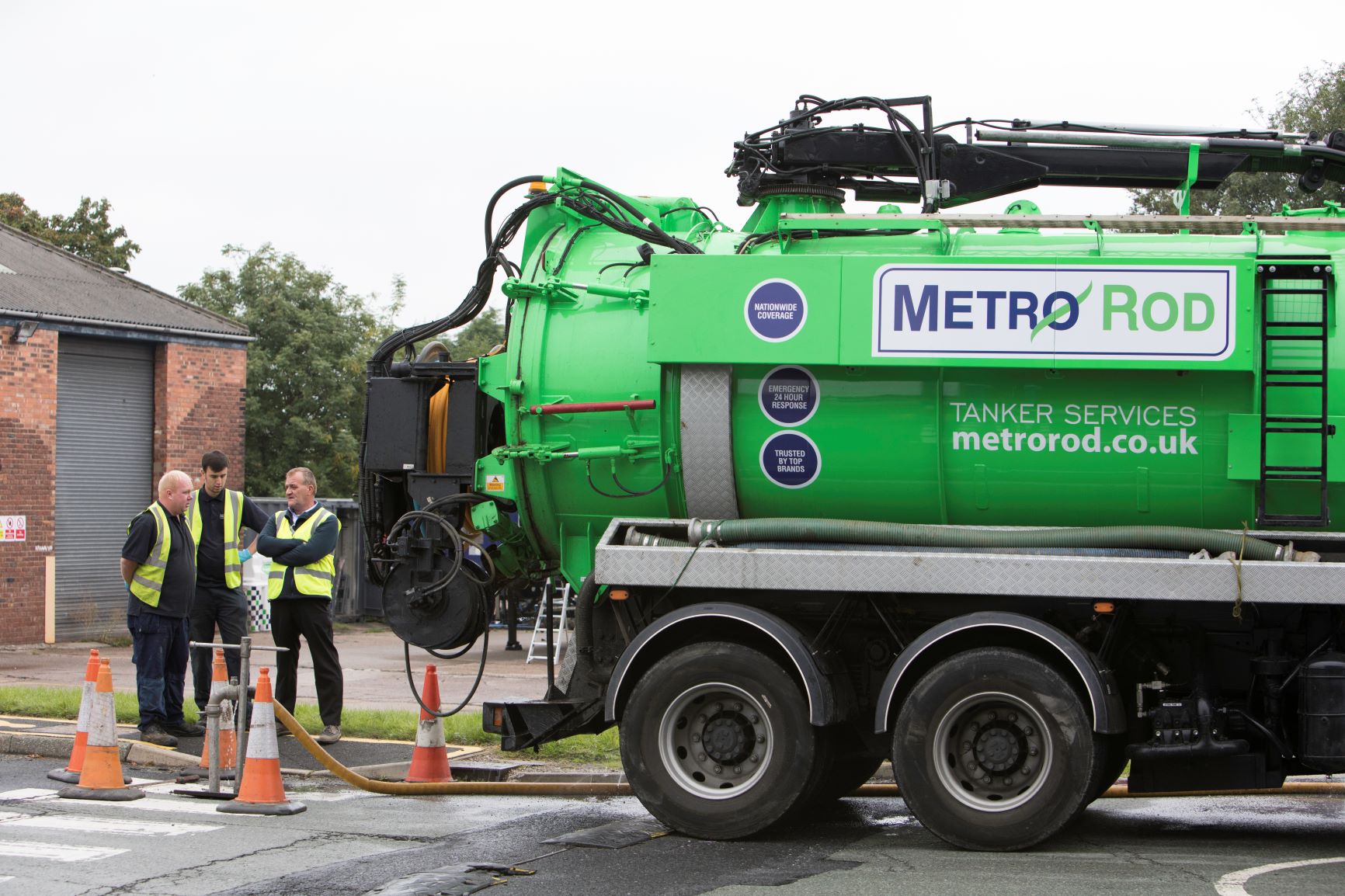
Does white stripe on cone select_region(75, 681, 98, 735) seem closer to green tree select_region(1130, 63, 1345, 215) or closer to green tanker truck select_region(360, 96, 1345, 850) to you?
green tanker truck select_region(360, 96, 1345, 850)

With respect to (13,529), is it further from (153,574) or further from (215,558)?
(153,574)

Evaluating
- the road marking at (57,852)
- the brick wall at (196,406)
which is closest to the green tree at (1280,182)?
the brick wall at (196,406)

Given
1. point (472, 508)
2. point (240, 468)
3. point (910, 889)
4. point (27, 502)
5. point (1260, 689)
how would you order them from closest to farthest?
1. point (910, 889)
2. point (1260, 689)
3. point (472, 508)
4. point (27, 502)
5. point (240, 468)

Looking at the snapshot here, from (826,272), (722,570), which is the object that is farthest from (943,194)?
(722,570)

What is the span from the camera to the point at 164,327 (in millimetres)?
21641

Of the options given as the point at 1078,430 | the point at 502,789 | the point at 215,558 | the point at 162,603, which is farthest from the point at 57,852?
the point at 1078,430

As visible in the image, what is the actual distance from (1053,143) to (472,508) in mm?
3946

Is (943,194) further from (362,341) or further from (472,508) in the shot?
(362,341)

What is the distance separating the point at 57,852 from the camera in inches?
289

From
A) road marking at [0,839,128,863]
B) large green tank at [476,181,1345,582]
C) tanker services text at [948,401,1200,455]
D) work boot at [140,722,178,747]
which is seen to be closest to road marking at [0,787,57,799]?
work boot at [140,722,178,747]

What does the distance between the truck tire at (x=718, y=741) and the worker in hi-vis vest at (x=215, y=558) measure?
A: 13.3 feet

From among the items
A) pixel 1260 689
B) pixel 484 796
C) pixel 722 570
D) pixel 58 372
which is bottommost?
pixel 484 796

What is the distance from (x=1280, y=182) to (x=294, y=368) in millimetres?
18698

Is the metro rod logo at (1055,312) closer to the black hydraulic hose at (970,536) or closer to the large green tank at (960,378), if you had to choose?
the large green tank at (960,378)
